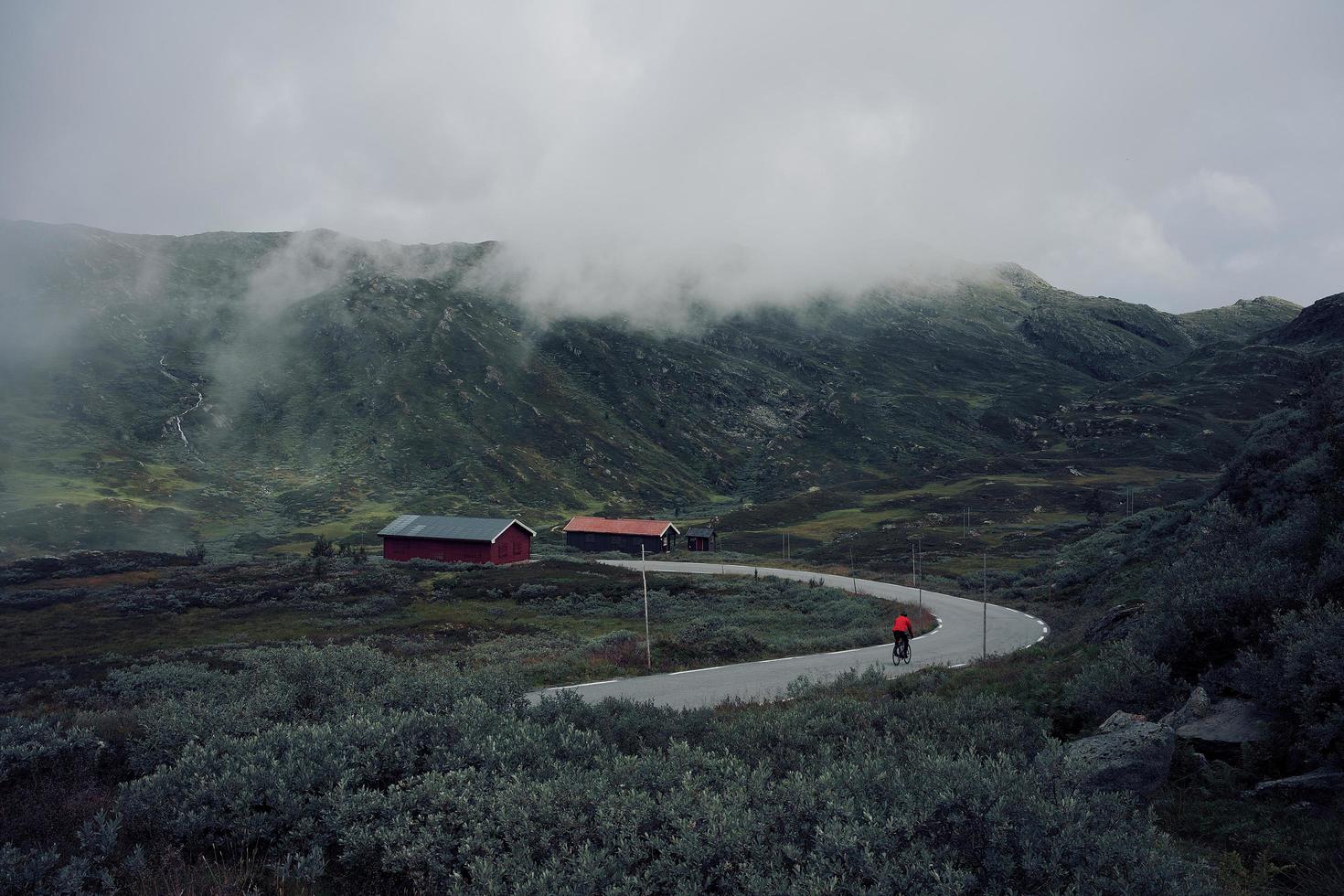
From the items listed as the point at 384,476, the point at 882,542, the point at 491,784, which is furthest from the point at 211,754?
the point at 384,476

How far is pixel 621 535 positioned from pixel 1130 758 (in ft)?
297

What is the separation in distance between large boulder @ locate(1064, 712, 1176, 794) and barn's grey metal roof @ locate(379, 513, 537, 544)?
69.8 metres

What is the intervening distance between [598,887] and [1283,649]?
9.63m

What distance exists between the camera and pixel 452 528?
7775cm

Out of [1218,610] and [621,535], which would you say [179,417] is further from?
[1218,610]

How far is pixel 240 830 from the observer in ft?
20.6

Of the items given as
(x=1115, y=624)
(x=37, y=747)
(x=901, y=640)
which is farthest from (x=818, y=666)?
(x=37, y=747)

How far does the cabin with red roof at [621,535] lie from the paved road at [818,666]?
57913 millimetres

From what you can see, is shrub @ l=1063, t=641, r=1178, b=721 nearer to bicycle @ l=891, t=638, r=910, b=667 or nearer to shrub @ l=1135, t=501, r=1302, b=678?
shrub @ l=1135, t=501, r=1302, b=678

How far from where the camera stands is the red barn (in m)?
74.2

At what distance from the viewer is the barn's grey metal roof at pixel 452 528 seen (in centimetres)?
7500

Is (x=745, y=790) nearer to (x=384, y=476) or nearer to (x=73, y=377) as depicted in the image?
(x=384, y=476)

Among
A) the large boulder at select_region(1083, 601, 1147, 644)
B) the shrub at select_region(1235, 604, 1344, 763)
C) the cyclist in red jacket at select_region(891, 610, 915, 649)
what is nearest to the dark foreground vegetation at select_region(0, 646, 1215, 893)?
the shrub at select_region(1235, 604, 1344, 763)

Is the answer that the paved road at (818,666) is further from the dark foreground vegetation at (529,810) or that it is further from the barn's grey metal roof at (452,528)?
the barn's grey metal roof at (452,528)
